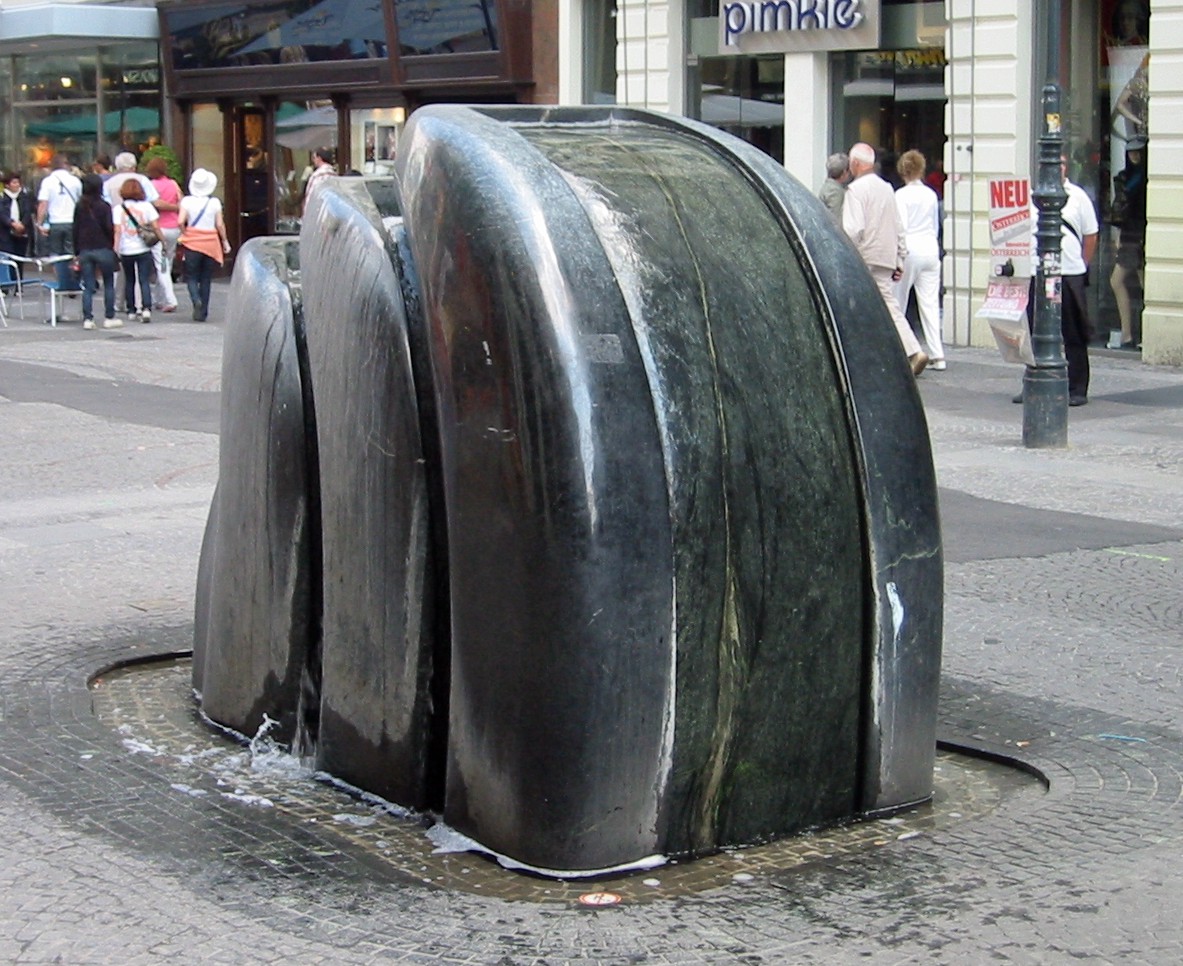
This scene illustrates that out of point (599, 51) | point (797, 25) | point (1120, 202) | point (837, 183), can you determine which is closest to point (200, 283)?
point (599, 51)

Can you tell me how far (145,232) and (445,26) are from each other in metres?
6.10

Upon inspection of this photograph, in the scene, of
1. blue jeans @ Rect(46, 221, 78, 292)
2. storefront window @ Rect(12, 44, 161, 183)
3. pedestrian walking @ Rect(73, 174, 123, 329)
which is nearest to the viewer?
pedestrian walking @ Rect(73, 174, 123, 329)

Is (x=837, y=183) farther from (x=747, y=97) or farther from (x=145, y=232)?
(x=145, y=232)

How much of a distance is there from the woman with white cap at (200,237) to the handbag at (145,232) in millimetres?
334

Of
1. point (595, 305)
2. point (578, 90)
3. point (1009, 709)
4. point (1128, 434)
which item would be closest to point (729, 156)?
point (595, 305)

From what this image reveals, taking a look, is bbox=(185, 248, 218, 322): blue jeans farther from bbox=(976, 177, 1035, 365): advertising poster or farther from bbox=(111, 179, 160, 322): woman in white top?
bbox=(976, 177, 1035, 365): advertising poster

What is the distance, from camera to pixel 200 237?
21.3 metres

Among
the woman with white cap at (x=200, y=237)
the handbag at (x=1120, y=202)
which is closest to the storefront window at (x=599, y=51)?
the woman with white cap at (x=200, y=237)

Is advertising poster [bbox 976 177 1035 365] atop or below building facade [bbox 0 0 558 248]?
below

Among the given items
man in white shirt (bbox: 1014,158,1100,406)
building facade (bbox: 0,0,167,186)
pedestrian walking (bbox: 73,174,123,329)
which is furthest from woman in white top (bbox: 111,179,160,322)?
man in white shirt (bbox: 1014,158,1100,406)

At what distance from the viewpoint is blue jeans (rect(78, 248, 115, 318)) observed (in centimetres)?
2102

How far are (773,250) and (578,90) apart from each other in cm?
1911

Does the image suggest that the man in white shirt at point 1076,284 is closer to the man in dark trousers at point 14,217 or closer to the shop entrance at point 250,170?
the man in dark trousers at point 14,217

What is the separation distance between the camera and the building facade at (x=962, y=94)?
17.0 metres
